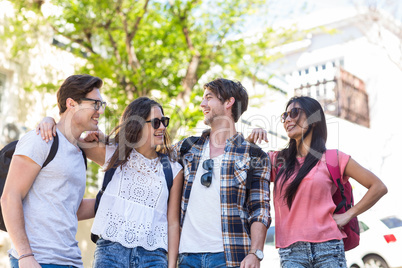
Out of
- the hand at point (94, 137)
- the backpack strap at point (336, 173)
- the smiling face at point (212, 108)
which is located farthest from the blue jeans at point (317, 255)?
the hand at point (94, 137)

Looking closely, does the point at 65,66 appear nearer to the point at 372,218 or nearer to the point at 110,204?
the point at 372,218

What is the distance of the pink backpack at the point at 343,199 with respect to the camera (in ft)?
11.5

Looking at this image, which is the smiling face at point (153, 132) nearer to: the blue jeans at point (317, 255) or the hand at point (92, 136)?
the hand at point (92, 136)

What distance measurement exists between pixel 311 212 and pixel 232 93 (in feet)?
3.62

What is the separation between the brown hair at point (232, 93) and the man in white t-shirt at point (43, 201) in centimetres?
121

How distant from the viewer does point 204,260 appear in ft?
10.1

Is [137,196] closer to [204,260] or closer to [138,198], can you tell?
[138,198]

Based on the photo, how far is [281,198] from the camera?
3551 mm

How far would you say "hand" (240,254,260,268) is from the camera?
118 inches

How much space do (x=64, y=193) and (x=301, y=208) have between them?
1.66 meters

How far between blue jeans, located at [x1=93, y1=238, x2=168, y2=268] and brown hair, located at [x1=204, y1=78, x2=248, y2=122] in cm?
132

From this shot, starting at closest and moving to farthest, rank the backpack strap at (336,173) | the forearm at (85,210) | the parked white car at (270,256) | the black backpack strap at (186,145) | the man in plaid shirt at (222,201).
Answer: the man in plaid shirt at (222,201)
the forearm at (85,210)
the backpack strap at (336,173)
the black backpack strap at (186,145)
the parked white car at (270,256)

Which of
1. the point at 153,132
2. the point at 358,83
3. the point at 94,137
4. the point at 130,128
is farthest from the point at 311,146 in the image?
the point at 358,83

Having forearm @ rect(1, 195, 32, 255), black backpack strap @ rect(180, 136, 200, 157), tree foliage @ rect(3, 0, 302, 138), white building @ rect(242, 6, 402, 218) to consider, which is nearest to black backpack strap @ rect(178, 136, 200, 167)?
black backpack strap @ rect(180, 136, 200, 157)
